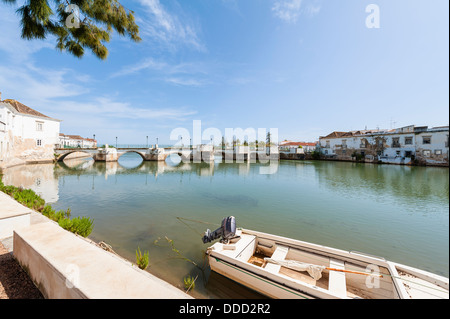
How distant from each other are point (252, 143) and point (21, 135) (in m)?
67.8

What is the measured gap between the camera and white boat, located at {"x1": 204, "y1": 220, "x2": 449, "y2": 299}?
12.9ft

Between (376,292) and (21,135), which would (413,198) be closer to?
(376,292)

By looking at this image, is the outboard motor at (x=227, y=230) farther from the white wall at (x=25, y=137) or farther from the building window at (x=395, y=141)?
the building window at (x=395, y=141)

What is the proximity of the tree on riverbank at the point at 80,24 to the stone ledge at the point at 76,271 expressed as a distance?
5453 mm

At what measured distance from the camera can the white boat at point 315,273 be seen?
394cm

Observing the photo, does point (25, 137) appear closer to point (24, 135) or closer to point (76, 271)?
point (24, 135)

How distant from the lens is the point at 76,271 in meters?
2.62

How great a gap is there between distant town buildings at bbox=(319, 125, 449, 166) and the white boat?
4561 centimetres

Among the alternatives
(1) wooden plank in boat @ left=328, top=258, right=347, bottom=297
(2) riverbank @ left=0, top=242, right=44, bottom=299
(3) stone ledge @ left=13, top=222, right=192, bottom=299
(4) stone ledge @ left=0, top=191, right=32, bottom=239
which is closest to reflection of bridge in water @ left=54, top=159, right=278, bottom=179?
(4) stone ledge @ left=0, top=191, right=32, bottom=239

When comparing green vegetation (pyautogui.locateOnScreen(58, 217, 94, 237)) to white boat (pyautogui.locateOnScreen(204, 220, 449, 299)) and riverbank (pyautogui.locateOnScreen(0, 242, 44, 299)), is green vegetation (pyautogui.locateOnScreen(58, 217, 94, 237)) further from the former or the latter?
white boat (pyautogui.locateOnScreen(204, 220, 449, 299))

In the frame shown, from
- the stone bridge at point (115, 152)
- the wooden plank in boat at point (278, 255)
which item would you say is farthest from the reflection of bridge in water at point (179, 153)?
the wooden plank in boat at point (278, 255)

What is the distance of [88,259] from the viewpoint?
3.01m

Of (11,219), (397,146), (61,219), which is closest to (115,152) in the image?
(61,219)
